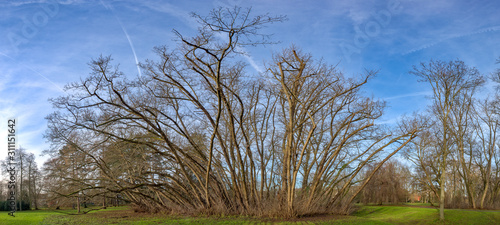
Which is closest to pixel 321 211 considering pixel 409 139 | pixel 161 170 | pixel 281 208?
pixel 281 208

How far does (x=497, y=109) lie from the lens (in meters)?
23.0

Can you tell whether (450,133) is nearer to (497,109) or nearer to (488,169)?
(497,109)

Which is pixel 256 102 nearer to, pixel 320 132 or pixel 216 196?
pixel 320 132

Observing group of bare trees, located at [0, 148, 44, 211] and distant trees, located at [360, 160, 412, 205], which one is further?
distant trees, located at [360, 160, 412, 205]

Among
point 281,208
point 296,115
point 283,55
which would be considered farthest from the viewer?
point 296,115

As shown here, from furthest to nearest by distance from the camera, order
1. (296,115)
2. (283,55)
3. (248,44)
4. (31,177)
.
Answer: (31,177)
(296,115)
(283,55)
(248,44)

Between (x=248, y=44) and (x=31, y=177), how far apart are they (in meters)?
32.8

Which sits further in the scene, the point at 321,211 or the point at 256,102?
the point at 256,102

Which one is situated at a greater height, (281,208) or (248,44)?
(248,44)

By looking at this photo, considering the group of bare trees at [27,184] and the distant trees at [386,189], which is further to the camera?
the distant trees at [386,189]

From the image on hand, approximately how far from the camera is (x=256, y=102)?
727 inches

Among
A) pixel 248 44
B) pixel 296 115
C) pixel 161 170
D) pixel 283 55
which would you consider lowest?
pixel 161 170

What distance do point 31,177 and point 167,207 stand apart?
22.9 meters

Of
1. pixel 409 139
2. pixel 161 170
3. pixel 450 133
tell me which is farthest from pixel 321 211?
pixel 450 133
